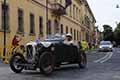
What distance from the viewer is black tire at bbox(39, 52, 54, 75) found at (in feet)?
51.5

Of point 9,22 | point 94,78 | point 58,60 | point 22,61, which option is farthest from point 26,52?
point 9,22

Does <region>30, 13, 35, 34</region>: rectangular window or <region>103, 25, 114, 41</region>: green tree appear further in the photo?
<region>103, 25, 114, 41</region>: green tree

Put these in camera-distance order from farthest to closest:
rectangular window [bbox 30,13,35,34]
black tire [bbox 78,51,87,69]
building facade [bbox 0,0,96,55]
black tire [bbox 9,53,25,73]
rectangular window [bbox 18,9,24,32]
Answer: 1. rectangular window [bbox 30,13,35,34]
2. rectangular window [bbox 18,9,24,32]
3. building facade [bbox 0,0,96,55]
4. black tire [bbox 78,51,87,69]
5. black tire [bbox 9,53,25,73]

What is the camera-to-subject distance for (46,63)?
630 inches

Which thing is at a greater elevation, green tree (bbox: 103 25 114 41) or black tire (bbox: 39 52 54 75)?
green tree (bbox: 103 25 114 41)

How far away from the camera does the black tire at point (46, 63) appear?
1570cm

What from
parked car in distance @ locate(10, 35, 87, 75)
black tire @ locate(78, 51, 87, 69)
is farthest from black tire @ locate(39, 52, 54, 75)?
black tire @ locate(78, 51, 87, 69)

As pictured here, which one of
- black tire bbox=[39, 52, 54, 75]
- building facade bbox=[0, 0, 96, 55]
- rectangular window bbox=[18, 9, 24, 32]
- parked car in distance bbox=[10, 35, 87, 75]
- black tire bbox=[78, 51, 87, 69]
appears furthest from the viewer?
rectangular window bbox=[18, 9, 24, 32]

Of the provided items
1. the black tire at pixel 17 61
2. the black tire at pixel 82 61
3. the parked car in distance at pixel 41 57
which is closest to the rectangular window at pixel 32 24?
the black tire at pixel 82 61

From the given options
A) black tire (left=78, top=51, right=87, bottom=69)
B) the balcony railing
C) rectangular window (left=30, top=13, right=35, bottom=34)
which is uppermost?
the balcony railing

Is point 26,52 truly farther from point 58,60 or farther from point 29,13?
point 29,13

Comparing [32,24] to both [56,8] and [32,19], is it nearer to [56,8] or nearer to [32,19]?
[32,19]

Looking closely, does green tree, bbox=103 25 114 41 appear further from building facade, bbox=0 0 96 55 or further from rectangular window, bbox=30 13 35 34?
rectangular window, bbox=30 13 35 34

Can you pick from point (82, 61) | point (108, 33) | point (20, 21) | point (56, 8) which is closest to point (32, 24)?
point (20, 21)
